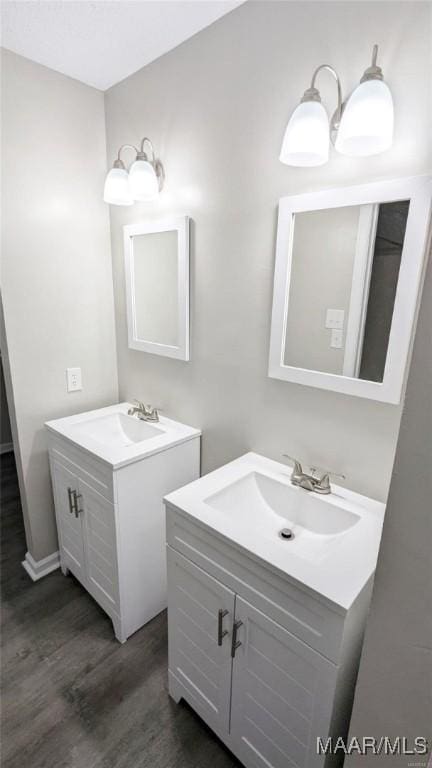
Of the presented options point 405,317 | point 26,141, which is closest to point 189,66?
point 26,141

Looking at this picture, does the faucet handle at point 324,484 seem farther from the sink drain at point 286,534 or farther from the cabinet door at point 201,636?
the cabinet door at point 201,636

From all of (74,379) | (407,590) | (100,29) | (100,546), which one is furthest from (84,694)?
(100,29)

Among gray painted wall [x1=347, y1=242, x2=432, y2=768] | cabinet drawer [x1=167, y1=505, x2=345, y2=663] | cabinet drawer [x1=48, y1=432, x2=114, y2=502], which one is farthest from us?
cabinet drawer [x1=48, y1=432, x2=114, y2=502]

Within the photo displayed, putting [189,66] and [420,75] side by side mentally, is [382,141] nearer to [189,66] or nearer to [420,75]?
[420,75]

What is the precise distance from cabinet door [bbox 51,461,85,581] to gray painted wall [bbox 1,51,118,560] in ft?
0.41

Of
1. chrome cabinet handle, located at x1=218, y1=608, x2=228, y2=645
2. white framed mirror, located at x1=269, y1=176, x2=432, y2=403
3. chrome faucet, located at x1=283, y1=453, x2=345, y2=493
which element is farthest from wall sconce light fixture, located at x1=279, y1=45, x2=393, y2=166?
chrome cabinet handle, located at x1=218, y1=608, x2=228, y2=645

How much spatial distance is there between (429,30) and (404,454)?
3.73 ft

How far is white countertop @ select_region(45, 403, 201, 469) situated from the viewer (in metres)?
1.47

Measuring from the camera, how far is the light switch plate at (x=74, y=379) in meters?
Answer: 1.96

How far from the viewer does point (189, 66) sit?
1.45 m

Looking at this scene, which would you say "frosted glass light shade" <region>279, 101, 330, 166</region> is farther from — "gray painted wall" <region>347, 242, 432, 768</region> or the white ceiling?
"gray painted wall" <region>347, 242, 432, 768</region>

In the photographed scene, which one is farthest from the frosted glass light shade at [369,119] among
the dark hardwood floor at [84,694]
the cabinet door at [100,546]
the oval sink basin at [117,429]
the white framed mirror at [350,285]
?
the dark hardwood floor at [84,694]

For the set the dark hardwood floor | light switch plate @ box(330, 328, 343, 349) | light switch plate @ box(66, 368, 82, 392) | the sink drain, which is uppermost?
light switch plate @ box(330, 328, 343, 349)

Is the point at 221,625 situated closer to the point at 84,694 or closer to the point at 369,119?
the point at 84,694
